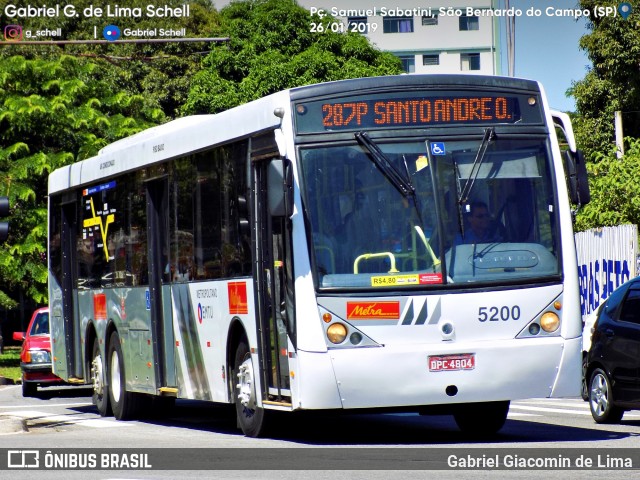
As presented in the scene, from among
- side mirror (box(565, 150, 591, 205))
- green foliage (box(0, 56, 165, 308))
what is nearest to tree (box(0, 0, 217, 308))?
green foliage (box(0, 56, 165, 308))

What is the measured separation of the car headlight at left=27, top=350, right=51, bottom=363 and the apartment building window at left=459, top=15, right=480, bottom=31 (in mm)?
70320

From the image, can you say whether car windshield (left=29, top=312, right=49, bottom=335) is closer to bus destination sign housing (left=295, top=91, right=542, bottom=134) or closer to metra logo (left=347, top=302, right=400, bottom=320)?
bus destination sign housing (left=295, top=91, right=542, bottom=134)

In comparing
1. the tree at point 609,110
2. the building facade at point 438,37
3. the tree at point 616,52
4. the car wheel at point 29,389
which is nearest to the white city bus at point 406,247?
the car wheel at point 29,389

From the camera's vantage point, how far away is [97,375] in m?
19.1

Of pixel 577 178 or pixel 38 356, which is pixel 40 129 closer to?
pixel 38 356

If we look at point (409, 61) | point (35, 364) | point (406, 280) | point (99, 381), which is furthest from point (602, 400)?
point (409, 61)

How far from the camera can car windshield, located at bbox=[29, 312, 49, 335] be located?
26.8 m

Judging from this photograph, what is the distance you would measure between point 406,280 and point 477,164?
1.28 metres

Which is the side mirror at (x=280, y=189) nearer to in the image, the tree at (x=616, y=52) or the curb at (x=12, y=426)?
the curb at (x=12, y=426)

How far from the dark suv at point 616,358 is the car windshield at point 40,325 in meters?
13.9

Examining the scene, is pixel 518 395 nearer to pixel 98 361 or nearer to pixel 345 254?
pixel 345 254

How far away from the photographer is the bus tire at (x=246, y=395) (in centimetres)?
1324

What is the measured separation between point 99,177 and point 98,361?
2.61m

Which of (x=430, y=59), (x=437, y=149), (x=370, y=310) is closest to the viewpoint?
(x=370, y=310)
